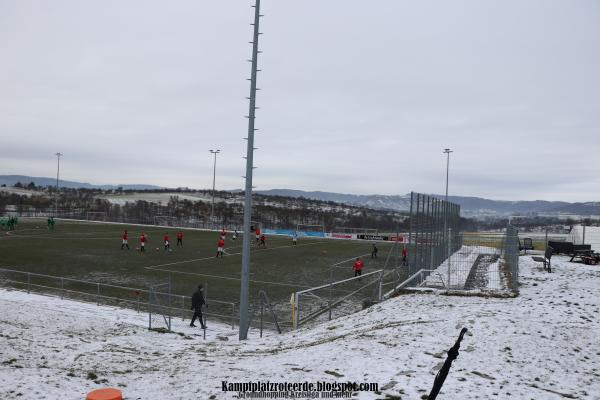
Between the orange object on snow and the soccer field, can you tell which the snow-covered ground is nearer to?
the orange object on snow

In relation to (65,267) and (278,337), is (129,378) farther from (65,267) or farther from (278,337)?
(65,267)

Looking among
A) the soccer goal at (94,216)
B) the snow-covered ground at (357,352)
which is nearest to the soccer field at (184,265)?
the snow-covered ground at (357,352)

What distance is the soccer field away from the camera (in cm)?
2159

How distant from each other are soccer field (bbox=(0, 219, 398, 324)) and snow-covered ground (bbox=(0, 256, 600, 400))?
5.33 m

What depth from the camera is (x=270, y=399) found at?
6434mm

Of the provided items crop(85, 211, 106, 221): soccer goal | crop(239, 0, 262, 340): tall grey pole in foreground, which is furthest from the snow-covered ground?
crop(85, 211, 106, 221): soccer goal

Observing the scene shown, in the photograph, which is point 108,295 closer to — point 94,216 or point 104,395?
point 104,395

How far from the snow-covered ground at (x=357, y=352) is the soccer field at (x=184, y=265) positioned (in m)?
5.33

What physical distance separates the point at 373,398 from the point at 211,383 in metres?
2.65

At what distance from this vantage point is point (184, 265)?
27797 millimetres

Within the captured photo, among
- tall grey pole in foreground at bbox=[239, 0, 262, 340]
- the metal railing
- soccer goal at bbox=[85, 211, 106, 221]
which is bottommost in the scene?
the metal railing

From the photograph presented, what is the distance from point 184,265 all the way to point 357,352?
69.3 ft

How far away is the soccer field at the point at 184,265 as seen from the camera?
21.6 metres

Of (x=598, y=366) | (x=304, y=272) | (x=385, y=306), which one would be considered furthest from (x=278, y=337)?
(x=304, y=272)
